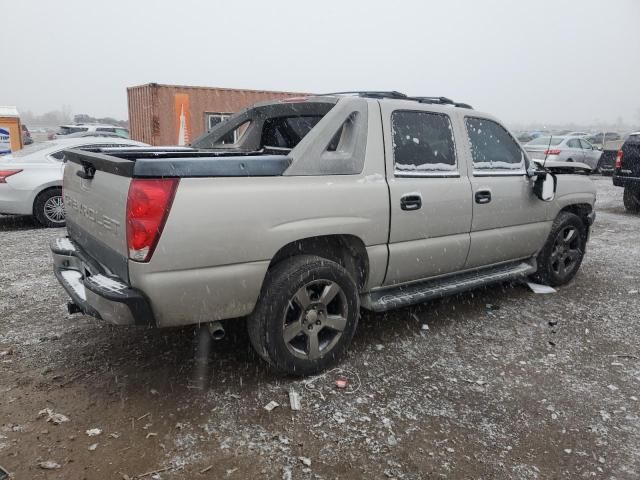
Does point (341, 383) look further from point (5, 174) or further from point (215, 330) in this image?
point (5, 174)

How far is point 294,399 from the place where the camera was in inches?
117

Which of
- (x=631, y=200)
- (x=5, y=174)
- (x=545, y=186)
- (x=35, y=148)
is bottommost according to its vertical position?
(x=631, y=200)

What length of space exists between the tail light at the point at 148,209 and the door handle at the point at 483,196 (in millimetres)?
2416

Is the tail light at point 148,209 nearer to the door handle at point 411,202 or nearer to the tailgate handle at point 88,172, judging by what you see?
the tailgate handle at point 88,172

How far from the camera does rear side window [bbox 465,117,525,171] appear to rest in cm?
405

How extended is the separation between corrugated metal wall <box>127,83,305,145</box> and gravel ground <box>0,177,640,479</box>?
1108 centimetres

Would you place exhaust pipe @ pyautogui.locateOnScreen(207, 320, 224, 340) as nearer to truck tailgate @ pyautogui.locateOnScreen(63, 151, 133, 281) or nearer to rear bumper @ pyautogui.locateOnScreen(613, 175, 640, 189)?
truck tailgate @ pyautogui.locateOnScreen(63, 151, 133, 281)

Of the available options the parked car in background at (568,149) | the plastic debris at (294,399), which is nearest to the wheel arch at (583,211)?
the plastic debris at (294,399)

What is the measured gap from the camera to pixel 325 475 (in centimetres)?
237

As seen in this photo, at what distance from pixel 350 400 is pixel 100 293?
60.6 inches

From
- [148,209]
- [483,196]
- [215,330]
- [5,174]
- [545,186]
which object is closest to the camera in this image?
[148,209]

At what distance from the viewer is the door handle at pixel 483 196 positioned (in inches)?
155

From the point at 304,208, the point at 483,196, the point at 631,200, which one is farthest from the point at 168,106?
the point at 304,208

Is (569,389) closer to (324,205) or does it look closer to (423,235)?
(423,235)
